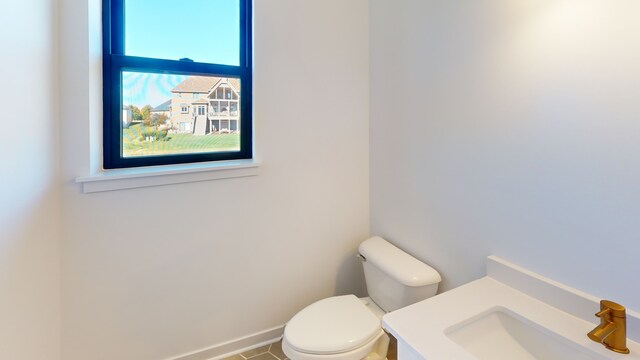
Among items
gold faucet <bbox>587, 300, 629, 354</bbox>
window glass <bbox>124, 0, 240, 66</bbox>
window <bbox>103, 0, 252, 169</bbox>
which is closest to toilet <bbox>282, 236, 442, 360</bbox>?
gold faucet <bbox>587, 300, 629, 354</bbox>

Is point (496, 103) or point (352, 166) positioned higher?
point (496, 103)

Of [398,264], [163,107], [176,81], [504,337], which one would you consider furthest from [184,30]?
[504,337]

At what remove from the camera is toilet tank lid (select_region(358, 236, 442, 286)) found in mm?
1505

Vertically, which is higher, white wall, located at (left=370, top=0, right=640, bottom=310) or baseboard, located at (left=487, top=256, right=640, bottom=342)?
white wall, located at (left=370, top=0, right=640, bottom=310)

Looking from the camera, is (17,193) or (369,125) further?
(369,125)

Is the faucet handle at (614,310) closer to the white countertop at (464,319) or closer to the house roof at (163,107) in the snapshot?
the white countertop at (464,319)

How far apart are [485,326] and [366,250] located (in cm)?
77

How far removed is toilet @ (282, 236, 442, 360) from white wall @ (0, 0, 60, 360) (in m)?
0.95

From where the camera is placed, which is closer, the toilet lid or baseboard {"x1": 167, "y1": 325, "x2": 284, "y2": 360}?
the toilet lid

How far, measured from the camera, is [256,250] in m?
1.83

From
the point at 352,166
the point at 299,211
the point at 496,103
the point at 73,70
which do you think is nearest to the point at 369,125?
the point at 352,166

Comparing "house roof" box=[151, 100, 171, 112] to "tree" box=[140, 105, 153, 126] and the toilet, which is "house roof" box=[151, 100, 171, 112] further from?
the toilet

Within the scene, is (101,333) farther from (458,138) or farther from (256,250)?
(458,138)

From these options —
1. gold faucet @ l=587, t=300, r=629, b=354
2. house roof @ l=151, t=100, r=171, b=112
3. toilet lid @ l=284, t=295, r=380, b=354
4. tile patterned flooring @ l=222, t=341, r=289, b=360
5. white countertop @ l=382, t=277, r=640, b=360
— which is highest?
house roof @ l=151, t=100, r=171, b=112
